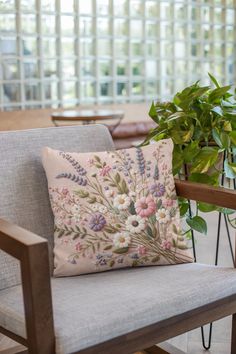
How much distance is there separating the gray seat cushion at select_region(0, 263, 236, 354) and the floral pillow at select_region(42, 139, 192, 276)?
46mm

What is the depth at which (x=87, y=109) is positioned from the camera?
5980mm

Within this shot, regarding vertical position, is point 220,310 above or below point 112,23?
below

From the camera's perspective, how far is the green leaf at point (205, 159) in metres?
1.86

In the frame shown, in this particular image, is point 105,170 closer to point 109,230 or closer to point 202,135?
point 109,230

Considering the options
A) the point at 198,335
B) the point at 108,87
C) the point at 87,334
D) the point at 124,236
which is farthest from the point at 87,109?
A: the point at 87,334

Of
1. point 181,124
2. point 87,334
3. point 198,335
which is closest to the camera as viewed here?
point 87,334

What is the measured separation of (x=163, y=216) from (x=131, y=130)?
169 inches

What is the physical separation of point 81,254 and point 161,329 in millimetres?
329

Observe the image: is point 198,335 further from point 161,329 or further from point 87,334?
point 87,334

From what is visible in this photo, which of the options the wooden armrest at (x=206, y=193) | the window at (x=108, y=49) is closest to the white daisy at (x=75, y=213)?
the wooden armrest at (x=206, y=193)

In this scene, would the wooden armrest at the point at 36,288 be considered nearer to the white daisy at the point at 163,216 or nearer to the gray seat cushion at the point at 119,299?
the gray seat cushion at the point at 119,299

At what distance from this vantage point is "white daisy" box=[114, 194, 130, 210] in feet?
5.50

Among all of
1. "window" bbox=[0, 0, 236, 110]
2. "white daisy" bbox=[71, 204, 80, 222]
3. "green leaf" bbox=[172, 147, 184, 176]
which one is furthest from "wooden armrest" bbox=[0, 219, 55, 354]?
"window" bbox=[0, 0, 236, 110]

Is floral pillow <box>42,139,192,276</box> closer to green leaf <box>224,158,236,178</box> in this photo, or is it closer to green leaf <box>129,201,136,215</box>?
green leaf <box>129,201,136,215</box>
